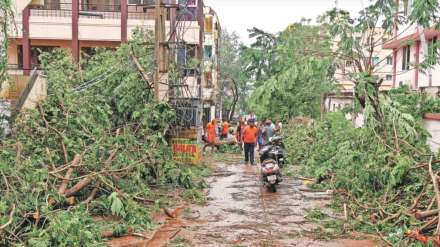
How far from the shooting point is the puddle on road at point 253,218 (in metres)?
7.87

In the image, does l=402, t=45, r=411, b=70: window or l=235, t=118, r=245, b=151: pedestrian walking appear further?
l=402, t=45, r=411, b=70: window

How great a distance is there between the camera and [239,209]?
10266 millimetres

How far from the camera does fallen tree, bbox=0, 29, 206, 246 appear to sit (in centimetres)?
685

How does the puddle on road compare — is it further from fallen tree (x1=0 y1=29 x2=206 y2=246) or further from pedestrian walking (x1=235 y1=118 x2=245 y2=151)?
pedestrian walking (x1=235 y1=118 x2=245 y2=151)

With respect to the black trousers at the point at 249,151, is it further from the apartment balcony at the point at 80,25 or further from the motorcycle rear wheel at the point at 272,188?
the apartment balcony at the point at 80,25

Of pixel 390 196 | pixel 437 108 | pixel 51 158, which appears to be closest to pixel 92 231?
pixel 51 158

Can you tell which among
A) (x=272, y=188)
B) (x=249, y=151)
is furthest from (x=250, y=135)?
(x=272, y=188)

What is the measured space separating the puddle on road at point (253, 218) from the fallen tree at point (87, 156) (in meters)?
1.03

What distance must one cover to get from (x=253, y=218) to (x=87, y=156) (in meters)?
3.46

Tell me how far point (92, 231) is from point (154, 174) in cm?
461

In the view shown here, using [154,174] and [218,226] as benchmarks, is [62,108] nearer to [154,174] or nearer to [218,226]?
[154,174]

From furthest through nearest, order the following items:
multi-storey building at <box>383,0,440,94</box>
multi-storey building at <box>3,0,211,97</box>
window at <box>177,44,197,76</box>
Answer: multi-storey building at <box>3,0,211,97</box> < multi-storey building at <box>383,0,440,94</box> < window at <box>177,44,197,76</box>

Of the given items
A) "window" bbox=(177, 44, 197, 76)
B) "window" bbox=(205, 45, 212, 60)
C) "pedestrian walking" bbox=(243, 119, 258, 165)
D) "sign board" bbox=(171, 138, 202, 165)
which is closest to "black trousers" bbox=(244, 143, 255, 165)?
"pedestrian walking" bbox=(243, 119, 258, 165)

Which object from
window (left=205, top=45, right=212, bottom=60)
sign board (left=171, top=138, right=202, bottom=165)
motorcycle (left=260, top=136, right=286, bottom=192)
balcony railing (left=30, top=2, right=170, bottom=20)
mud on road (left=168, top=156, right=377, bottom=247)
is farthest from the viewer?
window (left=205, top=45, right=212, bottom=60)
